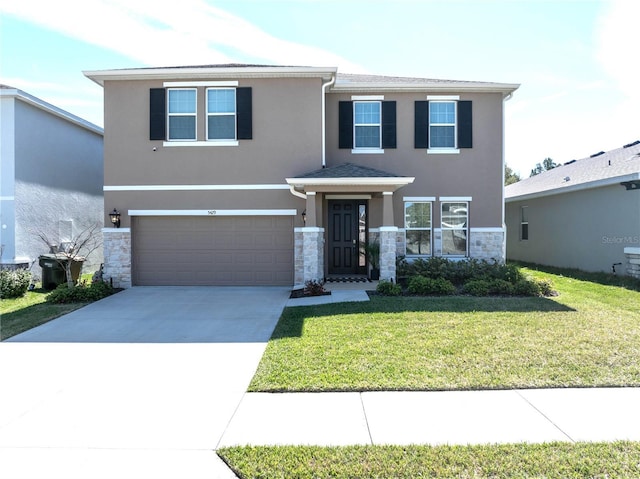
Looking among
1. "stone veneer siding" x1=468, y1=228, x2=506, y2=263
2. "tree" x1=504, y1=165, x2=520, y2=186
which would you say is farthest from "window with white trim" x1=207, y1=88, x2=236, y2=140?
"tree" x1=504, y1=165, x2=520, y2=186

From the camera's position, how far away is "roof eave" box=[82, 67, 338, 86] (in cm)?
1124

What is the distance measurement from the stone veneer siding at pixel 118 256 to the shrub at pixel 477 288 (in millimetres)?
9260

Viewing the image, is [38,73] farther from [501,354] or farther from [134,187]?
[501,354]

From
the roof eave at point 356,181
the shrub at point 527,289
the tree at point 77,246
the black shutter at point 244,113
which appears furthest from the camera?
the black shutter at point 244,113

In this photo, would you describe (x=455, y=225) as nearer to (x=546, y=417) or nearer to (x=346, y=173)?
(x=346, y=173)

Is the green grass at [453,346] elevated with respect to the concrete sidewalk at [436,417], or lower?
elevated

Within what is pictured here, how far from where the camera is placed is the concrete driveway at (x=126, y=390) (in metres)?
3.29

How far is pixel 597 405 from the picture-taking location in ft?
13.5

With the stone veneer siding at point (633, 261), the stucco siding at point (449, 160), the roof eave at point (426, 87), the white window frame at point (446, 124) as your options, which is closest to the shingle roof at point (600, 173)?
the stone veneer siding at point (633, 261)

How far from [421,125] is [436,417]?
10.1 meters

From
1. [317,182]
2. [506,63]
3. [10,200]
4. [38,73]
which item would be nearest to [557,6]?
[506,63]

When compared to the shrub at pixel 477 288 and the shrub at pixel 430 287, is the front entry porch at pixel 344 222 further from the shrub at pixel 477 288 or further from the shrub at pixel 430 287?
the shrub at pixel 477 288

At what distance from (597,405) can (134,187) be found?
38.2 ft

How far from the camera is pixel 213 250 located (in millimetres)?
11875
